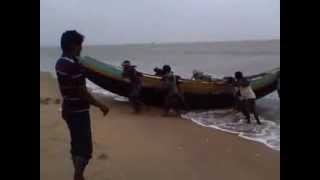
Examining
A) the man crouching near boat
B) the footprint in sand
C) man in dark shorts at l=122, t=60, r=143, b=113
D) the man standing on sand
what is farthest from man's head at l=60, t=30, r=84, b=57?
man in dark shorts at l=122, t=60, r=143, b=113

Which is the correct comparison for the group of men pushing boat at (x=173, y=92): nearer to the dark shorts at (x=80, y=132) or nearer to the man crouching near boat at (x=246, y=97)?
the man crouching near boat at (x=246, y=97)

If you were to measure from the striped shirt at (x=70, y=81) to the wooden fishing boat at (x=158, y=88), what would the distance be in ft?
12.9

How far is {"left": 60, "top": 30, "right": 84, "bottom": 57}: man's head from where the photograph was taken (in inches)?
114

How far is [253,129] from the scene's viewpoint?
6.24m

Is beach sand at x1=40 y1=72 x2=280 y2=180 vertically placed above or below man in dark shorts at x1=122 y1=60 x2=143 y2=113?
below

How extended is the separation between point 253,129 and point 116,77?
83.7 inches

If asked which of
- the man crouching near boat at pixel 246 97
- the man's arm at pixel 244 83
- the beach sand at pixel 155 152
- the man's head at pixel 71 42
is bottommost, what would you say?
the beach sand at pixel 155 152

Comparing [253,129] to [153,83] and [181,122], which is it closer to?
[181,122]

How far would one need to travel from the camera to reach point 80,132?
2912 millimetres

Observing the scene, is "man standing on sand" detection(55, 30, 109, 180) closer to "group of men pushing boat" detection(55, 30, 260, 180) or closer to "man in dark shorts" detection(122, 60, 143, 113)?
"group of men pushing boat" detection(55, 30, 260, 180)

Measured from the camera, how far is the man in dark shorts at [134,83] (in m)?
6.94

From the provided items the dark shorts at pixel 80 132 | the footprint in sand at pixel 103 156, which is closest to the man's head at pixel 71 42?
the dark shorts at pixel 80 132
